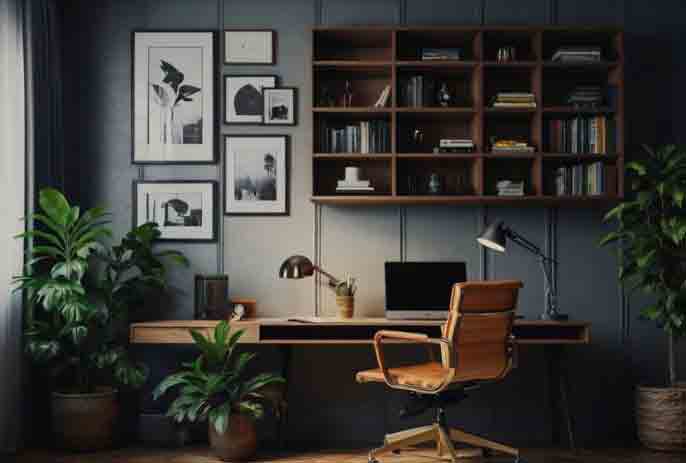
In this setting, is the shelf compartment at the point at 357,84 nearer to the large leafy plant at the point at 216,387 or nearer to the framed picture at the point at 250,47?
the framed picture at the point at 250,47

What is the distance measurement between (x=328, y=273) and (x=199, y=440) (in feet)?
4.18

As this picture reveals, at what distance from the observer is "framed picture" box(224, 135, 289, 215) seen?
504cm

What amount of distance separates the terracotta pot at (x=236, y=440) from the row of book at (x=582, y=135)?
2.45m

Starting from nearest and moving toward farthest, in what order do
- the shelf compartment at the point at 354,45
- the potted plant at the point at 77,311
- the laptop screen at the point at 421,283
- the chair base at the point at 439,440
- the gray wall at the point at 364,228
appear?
1. the chair base at the point at 439,440
2. the potted plant at the point at 77,311
3. the laptop screen at the point at 421,283
4. the shelf compartment at the point at 354,45
5. the gray wall at the point at 364,228

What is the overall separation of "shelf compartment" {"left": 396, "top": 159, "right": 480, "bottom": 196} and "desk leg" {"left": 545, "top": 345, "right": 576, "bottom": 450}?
110 centimetres

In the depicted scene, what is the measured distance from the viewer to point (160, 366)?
5.01 metres

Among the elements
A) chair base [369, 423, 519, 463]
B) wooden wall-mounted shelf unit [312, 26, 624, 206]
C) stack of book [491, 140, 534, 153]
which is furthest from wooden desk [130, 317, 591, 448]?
stack of book [491, 140, 534, 153]

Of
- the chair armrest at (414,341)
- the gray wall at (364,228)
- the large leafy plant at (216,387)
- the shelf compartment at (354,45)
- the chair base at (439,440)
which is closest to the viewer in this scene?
the chair armrest at (414,341)

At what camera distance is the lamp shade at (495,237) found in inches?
182

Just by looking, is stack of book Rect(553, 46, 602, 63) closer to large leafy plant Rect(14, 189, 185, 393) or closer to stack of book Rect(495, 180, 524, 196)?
stack of book Rect(495, 180, 524, 196)

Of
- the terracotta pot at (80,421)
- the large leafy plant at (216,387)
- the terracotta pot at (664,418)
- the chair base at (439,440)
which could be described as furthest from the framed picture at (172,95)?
the terracotta pot at (664,418)

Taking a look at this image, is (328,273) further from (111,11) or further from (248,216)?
(111,11)

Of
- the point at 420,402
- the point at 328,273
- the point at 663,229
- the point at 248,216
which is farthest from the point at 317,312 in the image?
the point at 663,229

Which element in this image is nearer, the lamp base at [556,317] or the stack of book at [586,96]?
the lamp base at [556,317]
